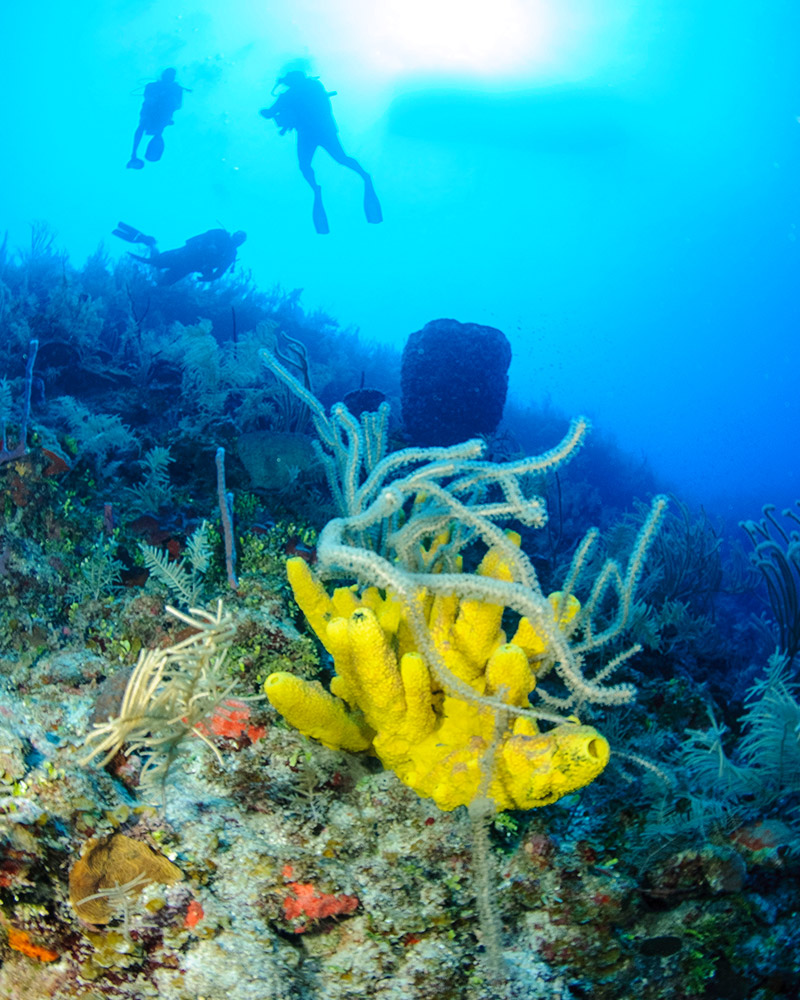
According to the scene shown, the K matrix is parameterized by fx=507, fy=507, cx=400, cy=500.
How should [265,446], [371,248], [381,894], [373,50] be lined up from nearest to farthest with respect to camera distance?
[381,894], [265,446], [373,50], [371,248]

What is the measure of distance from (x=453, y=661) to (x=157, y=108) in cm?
2092

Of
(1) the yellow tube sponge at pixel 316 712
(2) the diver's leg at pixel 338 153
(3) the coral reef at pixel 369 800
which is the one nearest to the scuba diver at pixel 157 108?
(2) the diver's leg at pixel 338 153

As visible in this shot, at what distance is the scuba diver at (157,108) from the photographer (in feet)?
52.3

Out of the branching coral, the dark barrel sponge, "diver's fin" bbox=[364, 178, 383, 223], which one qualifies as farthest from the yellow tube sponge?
"diver's fin" bbox=[364, 178, 383, 223]

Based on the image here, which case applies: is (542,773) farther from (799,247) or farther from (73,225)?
(799,247)

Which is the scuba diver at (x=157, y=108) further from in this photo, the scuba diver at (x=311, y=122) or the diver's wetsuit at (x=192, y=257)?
the diver's wetsuit at (x=192, y=257)

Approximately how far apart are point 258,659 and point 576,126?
247 feet

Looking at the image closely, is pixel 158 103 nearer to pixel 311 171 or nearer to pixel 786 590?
pixel 311 171

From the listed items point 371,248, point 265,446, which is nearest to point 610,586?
point 265,446

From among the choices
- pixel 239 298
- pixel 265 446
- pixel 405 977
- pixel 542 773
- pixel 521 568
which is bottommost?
pixel 405 977

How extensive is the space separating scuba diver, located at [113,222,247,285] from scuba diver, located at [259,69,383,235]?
5.60 meters

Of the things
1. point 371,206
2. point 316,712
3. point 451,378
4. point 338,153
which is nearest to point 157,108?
point 338,153

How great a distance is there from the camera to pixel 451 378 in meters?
8.17

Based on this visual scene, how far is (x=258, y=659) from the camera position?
2.43 m
